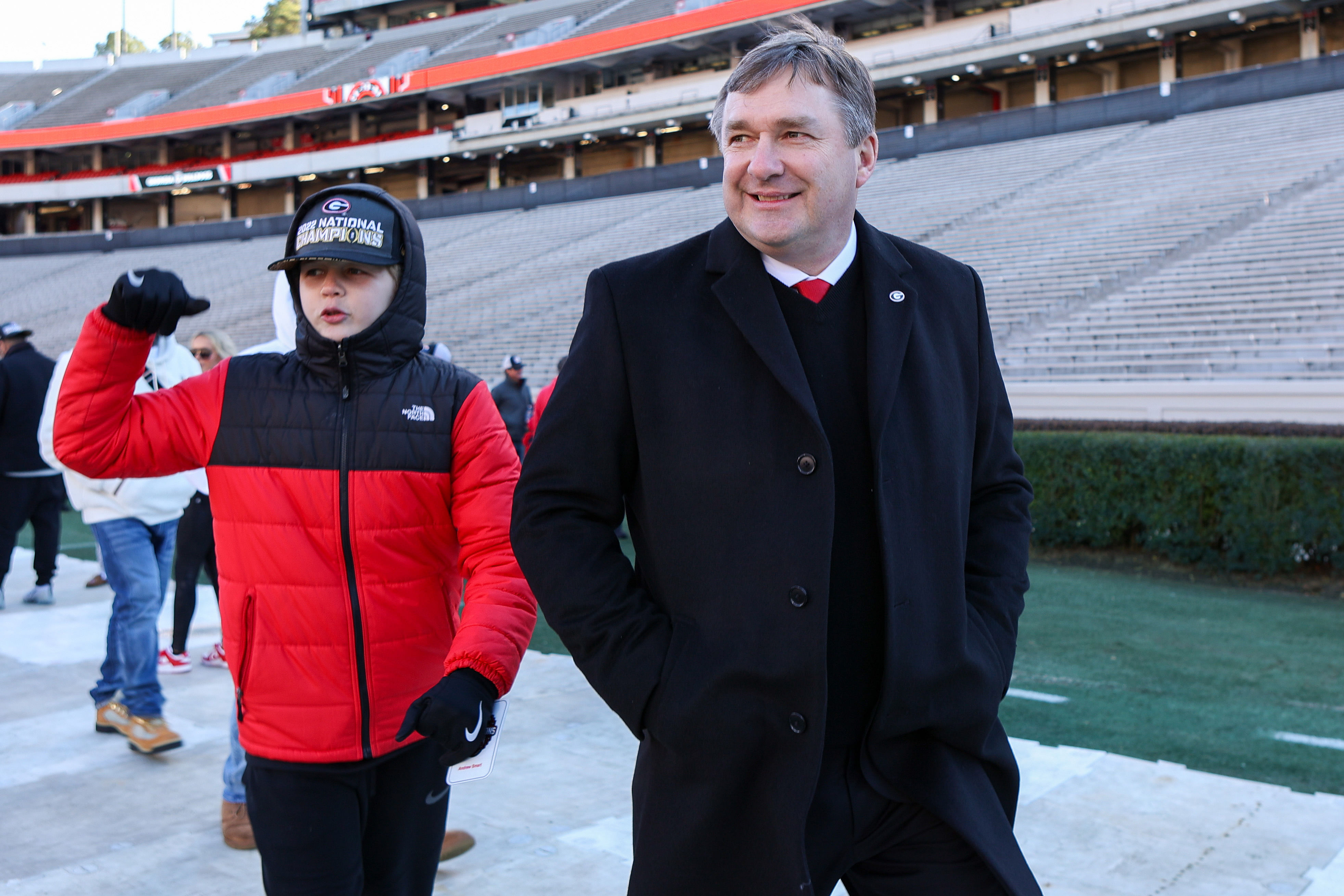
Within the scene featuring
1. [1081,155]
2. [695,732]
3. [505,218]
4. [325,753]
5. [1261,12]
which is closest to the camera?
[695,732]

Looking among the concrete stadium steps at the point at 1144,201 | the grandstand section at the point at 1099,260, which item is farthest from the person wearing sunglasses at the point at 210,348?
the concrete stadium steps at the point at 1144,201

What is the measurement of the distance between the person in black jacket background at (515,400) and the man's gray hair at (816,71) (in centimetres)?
1017

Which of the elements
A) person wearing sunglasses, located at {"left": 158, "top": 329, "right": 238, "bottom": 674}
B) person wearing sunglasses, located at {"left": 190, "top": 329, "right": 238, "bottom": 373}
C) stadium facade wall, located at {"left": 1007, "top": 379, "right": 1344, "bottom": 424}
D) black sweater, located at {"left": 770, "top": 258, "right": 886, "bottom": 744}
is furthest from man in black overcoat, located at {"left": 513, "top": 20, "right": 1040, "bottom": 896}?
stadium facade wall, located at {"left": 1007, "top": 379, "right": 1344, "bottom": 424}

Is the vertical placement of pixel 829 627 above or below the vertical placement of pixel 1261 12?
below

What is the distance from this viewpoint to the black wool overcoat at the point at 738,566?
1.67 m

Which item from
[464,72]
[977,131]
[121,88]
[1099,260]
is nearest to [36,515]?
[1099,260]

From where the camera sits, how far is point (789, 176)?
1809mm

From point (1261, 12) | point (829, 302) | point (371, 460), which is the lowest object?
point (371, 460)

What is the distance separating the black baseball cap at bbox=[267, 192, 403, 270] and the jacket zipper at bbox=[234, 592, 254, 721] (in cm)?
73

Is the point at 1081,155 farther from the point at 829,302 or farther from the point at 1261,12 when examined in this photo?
the point at 829,302

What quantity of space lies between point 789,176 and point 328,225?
1.06m

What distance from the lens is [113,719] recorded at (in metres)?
4.72

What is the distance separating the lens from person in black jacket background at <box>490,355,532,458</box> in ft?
39.7

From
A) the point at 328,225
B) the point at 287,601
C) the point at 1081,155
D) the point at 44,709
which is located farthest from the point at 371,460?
the point at 1081,155
